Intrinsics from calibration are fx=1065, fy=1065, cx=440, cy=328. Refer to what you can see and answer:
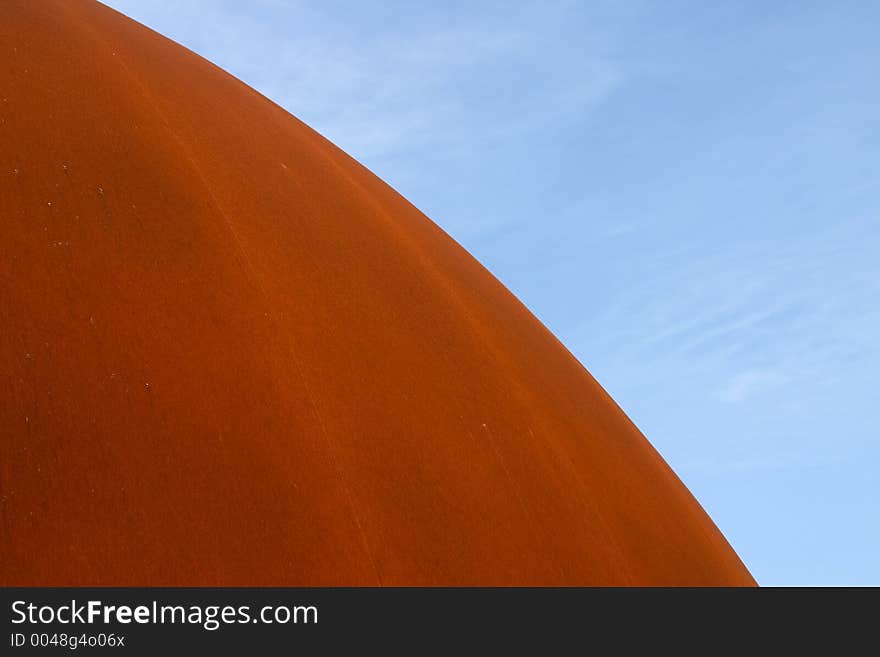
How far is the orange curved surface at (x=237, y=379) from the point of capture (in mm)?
5297

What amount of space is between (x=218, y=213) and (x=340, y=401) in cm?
150

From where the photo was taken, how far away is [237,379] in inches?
238

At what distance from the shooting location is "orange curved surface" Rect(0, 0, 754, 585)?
5.30 meters

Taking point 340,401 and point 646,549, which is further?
point 646,549

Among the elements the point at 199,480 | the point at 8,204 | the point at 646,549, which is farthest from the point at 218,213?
the point at 646,549

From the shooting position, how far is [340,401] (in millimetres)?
6488
